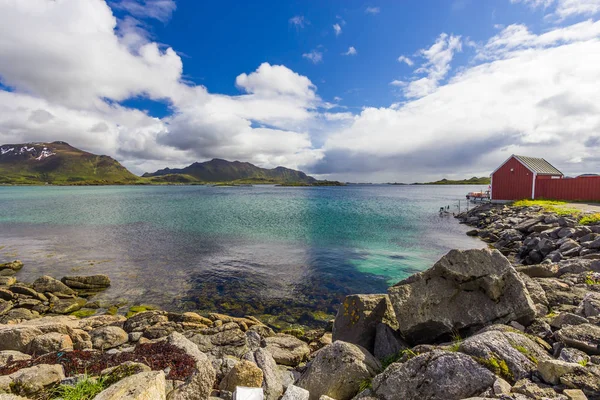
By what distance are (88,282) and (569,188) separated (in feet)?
226

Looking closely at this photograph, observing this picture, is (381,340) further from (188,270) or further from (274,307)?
(188,270)

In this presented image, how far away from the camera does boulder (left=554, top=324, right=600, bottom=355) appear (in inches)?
209

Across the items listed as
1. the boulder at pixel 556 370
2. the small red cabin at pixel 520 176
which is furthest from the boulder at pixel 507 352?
the small red cabin at pixel 520 176

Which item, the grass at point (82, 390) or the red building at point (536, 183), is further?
the red building at point (536, 183)

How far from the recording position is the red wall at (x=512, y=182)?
178 ft

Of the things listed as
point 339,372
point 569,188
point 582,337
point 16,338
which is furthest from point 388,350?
point 569,188

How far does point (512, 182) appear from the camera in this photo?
57.2 meters

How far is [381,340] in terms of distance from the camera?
8.14 m

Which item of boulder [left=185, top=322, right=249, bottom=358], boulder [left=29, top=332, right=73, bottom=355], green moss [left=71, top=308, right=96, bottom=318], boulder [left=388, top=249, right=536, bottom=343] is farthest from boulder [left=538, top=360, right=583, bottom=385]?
green moss [left=71, top=308, right=96, bottom=318]

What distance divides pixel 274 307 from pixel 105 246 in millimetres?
24836

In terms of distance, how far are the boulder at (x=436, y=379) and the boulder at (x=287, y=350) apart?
461 centimetres

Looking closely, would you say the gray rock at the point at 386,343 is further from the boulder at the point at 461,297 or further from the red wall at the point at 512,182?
the red wall at the point at 512,182

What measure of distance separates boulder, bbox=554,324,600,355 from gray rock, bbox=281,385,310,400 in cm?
521

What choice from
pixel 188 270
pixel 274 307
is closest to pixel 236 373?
pixel 274 307
